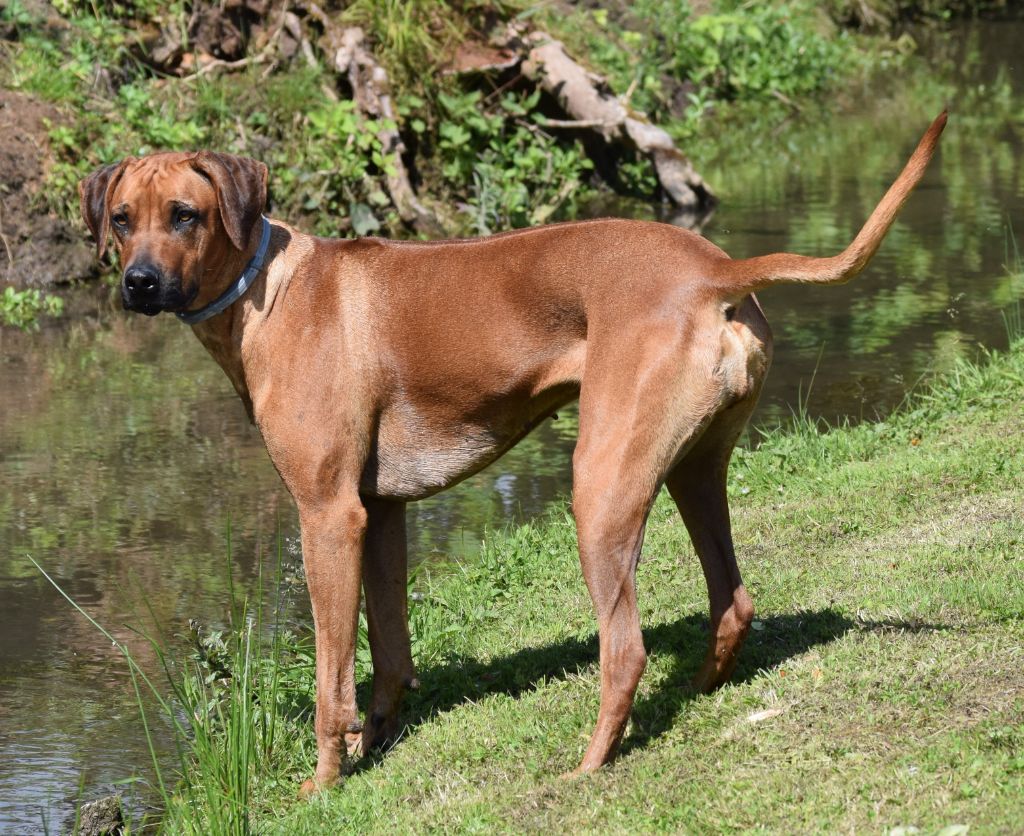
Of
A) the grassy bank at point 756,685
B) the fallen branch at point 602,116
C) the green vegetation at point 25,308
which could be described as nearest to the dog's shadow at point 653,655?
the grassy bank at point 756,685

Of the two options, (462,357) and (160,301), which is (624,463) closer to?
(462,357)

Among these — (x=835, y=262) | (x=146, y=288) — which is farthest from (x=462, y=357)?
(x=835, y=262)

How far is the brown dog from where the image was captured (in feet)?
14.4

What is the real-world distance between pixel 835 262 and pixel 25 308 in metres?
8.05

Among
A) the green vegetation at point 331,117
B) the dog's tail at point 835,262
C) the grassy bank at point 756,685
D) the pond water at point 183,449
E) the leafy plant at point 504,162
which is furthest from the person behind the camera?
the leafy plant at point 504,162

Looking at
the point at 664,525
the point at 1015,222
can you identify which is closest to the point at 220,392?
the point at 664,525

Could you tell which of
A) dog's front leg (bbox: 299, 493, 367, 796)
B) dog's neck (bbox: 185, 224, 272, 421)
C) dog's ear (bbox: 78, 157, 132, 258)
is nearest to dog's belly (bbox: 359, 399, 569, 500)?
dog's front leg (bbox: 299, 493, 367, 796)

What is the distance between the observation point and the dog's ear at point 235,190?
4805mm

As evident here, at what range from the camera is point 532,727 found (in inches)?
192

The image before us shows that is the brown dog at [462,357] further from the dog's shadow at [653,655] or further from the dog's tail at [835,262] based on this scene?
the dog's shadow at [653,655]

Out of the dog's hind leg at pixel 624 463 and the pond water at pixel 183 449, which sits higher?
the dog's hind leg at pixel 624 463

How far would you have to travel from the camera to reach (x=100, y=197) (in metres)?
4.96

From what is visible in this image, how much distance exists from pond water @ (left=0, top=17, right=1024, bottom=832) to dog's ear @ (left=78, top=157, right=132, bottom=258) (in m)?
1.16

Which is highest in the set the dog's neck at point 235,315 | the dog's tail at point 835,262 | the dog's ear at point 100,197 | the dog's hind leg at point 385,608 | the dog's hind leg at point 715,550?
the dog's tail at point 835,262
